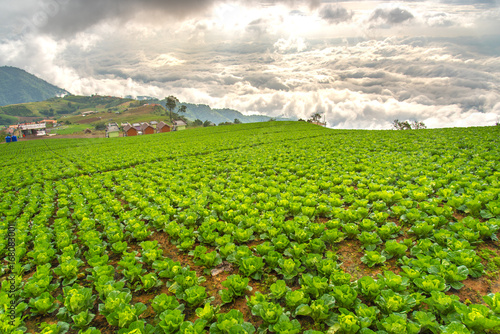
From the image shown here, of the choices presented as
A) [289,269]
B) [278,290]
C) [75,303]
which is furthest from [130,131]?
[278,290]

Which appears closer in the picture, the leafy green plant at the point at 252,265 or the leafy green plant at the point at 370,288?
the leafy green plant at the point at 370,288

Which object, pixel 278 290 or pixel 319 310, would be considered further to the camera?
pixel 278 290

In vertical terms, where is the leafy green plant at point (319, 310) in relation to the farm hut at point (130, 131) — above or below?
below

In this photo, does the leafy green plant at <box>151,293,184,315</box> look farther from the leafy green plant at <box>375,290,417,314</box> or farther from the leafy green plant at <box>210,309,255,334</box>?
the leafy green plant at <box>375,290,417,314</box>

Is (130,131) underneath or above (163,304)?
above

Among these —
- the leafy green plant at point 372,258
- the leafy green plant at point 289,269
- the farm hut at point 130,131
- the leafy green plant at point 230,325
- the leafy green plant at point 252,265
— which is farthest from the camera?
the farm hut at point 130,131

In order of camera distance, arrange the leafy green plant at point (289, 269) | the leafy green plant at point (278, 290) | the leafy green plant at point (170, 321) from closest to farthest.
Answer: the leafy green plant at point (170, 321), the leafy green plant at point (278, 290), the leafy green plant at point (289, 269)

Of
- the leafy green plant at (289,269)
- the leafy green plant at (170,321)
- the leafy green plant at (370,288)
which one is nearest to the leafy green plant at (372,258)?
the leafy green plant at (370,288)

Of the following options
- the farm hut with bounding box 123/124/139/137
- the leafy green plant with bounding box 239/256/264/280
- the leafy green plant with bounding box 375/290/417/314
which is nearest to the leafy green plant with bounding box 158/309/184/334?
the leafy green plant with bounding box 239/256/264/280

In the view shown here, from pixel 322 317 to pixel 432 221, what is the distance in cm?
386

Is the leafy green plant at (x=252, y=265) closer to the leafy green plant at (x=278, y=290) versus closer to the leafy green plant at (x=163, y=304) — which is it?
the leafy green plant at (x=278, y=290)

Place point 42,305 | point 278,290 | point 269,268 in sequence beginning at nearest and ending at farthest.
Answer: point 278,290, point 42,305, point 269,268

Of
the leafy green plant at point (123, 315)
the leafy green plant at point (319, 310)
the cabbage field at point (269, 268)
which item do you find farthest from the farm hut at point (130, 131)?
the leafy green plant at point (319, 310)

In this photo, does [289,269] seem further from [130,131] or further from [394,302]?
[130,131]
